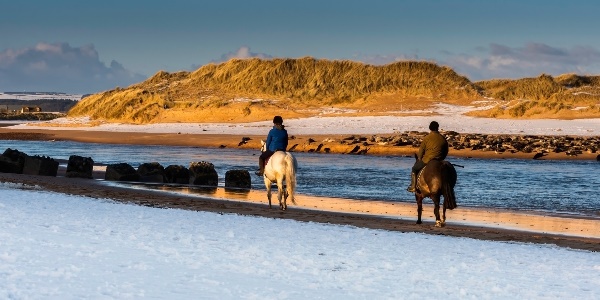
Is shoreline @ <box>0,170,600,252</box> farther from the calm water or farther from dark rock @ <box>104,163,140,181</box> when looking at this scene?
the calm water

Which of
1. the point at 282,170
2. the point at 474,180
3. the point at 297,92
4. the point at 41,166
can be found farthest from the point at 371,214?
the point at 297,92

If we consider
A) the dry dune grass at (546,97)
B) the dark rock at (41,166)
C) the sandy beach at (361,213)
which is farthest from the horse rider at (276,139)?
the dry dune grass at (546,97)

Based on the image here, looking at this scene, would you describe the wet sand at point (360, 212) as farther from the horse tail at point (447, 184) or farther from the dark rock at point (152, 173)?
the dark rock at point (152, 173)

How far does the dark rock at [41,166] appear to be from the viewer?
99.7 ft

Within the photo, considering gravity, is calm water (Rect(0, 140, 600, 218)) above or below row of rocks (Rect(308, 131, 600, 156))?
below

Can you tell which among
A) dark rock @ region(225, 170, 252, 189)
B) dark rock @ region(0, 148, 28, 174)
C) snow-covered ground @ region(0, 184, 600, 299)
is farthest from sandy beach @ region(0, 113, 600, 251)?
snow-covered ground @ region(0, 184, 600, 299)

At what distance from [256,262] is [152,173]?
1801cm

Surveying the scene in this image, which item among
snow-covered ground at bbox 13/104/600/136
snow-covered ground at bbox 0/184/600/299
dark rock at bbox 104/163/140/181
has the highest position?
snow-covered ground at bbox 13/104/600/136

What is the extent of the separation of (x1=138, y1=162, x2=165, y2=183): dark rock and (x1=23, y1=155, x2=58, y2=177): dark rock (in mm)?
3447

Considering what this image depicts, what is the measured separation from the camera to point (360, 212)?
21047 mm

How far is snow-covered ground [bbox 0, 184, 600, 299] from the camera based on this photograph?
32.7 ft

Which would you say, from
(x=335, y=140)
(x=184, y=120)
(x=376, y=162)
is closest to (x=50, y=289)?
(x=376, y=162)

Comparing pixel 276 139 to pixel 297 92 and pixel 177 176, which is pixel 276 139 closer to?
pixel 177 176

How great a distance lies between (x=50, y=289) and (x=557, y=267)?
6.86 meters
